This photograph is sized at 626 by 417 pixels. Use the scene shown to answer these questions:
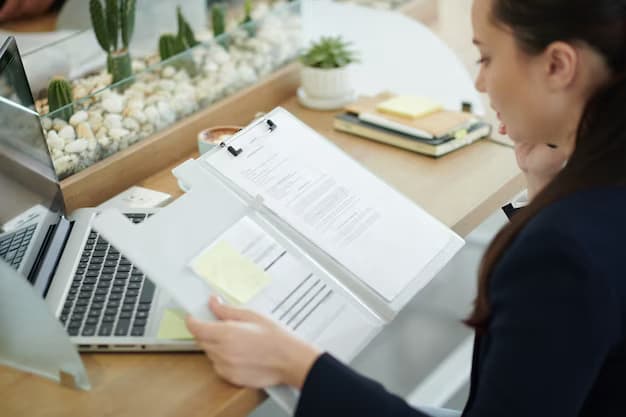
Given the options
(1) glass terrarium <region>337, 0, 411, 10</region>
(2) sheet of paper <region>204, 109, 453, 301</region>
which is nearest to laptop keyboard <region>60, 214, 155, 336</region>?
(2) sheet of paper <region>204, 109, 453, 301</region>

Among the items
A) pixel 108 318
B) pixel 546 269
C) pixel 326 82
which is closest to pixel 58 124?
pixel 108 318

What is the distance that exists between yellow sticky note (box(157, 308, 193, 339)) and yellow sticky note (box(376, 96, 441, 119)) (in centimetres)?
71

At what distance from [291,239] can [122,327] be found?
0.27 meters

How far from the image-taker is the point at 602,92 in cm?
86

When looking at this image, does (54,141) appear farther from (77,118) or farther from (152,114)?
(152,114)

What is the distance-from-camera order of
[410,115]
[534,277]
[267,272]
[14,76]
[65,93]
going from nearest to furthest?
[534,277] → [267,272] → [14,76] → [65,93] → [410,115]

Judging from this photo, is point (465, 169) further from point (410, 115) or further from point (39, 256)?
point (39, 256)

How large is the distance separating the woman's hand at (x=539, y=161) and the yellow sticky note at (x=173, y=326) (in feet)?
1.86

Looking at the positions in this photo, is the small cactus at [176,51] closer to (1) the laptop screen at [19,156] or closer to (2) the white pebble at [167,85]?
(2) the white pebble at [167,85]

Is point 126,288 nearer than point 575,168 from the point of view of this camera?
No

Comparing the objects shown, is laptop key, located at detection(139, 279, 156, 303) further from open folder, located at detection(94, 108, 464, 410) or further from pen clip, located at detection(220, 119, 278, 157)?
pen clip, located at detection(220, 119, 278, 157)

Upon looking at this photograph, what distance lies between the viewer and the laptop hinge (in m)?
1.07

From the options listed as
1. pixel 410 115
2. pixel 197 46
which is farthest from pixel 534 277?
pixel 197 46

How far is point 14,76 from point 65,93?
19 centimetres
